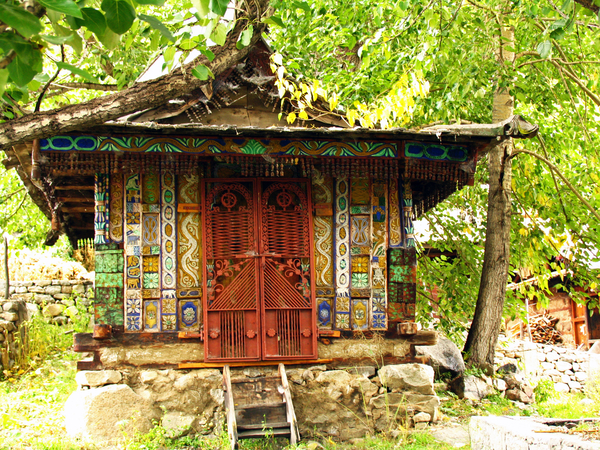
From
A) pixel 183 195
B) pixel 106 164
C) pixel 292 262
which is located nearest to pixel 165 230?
pixel 183 195

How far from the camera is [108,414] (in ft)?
20.0

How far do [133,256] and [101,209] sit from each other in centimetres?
63

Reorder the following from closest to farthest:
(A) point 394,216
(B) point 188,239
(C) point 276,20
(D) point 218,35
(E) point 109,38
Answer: (E) point 109,38
(D) point 218,35
(C) point 276,20
(B) point 188,239
(A) point 394,216

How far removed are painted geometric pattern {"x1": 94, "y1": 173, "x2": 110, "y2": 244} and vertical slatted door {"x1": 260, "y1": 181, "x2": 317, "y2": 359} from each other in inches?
67.9

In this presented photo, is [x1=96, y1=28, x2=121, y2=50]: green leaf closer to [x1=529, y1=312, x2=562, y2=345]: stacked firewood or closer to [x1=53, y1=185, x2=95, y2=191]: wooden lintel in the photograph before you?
[x1=53, y1=185, x2=95, y2=191]: wooden lintel

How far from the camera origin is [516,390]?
902cm

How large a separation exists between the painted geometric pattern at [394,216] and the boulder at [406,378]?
1427 millimetres

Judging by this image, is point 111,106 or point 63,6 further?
point 111,106

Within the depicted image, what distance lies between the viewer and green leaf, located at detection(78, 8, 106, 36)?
2.94 m

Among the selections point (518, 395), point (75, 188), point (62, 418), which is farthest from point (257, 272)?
point (518, 395)

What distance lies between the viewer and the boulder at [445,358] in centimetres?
896

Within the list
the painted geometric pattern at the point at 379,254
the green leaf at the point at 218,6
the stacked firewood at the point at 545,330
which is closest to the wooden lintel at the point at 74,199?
the painted geometric pattern at the point at 379,254

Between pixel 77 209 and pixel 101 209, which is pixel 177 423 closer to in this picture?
pixel 101 209

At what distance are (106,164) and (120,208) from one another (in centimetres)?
66
